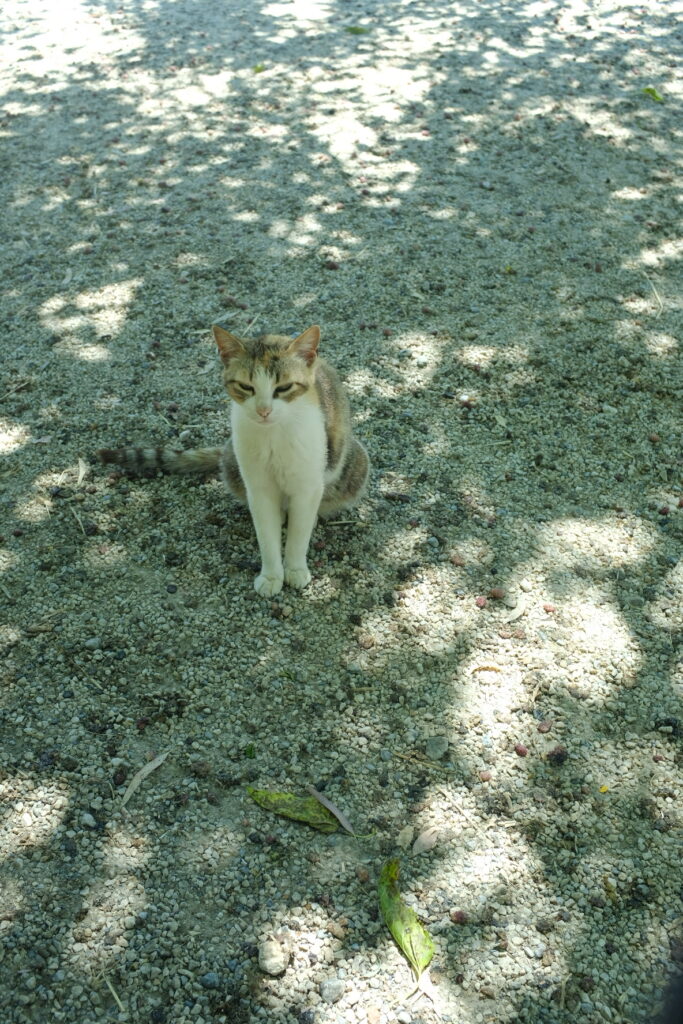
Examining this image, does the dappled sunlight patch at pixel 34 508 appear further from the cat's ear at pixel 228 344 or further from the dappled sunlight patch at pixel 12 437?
the cat's ear at pixel 228 344

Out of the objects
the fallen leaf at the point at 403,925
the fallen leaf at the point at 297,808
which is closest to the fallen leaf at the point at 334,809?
the fallen leaf at the point at 297,808

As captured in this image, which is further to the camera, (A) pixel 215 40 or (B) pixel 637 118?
(A) pixel 215 40

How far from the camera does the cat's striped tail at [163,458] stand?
466 cm

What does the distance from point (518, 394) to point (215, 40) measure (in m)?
8.08

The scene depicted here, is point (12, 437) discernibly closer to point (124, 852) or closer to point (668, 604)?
point (124, 852)

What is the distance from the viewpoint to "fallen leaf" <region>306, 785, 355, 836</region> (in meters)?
3.18

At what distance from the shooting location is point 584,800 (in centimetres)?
327

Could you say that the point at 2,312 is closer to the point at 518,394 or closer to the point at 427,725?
the point at 518,394

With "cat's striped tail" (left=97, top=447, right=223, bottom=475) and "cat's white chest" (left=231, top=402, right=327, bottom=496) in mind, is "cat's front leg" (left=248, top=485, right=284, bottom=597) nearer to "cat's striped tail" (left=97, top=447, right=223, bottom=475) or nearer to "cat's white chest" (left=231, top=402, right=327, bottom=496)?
"cat's white chest" (left=231, top=402, right=327, bottom=496)

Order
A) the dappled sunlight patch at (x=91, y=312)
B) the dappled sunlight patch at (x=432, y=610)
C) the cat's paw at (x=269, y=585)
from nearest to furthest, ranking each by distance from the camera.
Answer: the dappled sunlight patch at (x=432, y=610) → the cat's paw at (x=269, y=585) → the dappled sunlight patch at (x=91, y=312)

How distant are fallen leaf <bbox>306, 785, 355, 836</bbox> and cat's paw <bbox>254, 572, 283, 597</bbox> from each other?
1.03m

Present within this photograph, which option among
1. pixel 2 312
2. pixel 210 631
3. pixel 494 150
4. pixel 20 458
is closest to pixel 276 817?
pixel 210 631

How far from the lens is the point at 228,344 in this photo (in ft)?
11.6

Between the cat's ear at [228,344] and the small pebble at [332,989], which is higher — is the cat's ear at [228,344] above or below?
above
